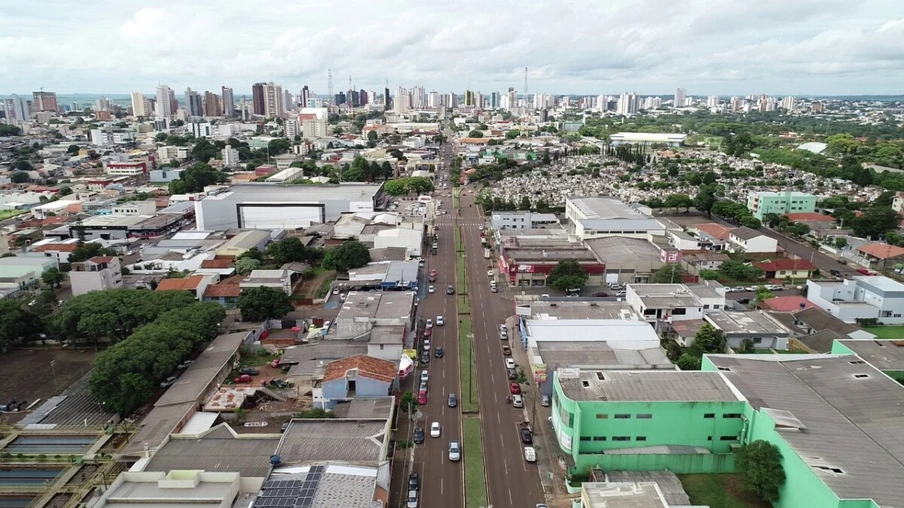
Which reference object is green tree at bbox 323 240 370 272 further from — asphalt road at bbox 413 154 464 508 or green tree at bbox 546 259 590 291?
green tree at bbox 546 259 590 291

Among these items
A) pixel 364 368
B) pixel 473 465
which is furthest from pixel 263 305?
pixel 473 465

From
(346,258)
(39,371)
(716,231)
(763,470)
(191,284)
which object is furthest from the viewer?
(716,231)

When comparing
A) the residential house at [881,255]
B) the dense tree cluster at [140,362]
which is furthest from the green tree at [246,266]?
the residential house at [881,255]

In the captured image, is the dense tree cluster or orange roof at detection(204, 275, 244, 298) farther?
orange roof at detection(204, 275, 244, 298)

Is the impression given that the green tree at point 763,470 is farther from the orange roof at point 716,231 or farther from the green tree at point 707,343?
the orange roof at point 716,231

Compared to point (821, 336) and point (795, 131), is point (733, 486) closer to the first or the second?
point (821, 336)

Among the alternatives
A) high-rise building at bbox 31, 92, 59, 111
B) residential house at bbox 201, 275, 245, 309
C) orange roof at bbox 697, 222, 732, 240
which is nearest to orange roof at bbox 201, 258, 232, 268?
residential house at bbox 201, 275, 245, 309

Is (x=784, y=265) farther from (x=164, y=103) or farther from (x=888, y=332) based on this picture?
(x=164, y=103)
